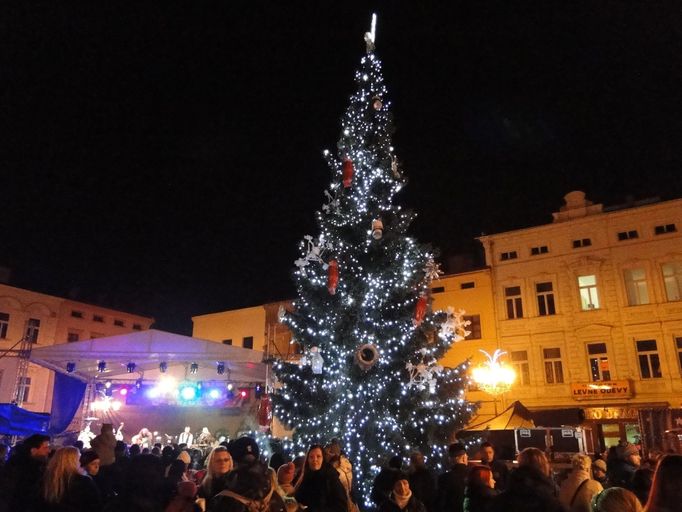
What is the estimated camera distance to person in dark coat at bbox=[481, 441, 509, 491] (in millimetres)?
7734

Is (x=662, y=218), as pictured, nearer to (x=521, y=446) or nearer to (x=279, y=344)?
(x=521, y=446)

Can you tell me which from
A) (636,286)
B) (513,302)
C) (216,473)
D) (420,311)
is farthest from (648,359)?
(216,473)

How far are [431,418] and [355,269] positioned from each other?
3.80m

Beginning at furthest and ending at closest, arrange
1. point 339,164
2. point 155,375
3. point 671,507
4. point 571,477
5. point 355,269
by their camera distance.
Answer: point 155,375 → point 339,164 → point 355,269 → point 571,477 → point 671,507

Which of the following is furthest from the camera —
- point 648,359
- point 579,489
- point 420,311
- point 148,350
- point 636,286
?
point 636,286

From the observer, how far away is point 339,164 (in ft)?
46.0

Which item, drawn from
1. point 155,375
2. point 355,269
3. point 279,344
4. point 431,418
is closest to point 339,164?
point 355,269

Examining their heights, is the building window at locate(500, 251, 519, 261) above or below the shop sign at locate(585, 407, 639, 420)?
above

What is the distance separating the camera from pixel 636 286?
23.7m

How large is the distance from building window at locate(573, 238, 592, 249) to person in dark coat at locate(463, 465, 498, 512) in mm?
22759

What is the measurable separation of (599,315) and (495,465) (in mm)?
18148

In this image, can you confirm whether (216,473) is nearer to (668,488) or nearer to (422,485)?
(422,485)

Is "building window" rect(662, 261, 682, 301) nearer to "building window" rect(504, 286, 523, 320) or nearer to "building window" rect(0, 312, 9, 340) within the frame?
"building window" rect(504, 286, 523, 320)

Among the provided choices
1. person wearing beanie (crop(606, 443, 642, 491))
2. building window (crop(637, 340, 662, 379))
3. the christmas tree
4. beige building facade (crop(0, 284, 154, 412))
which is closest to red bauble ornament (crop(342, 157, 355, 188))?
the christmas tree
